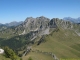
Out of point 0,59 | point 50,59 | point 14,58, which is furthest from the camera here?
point 50,59

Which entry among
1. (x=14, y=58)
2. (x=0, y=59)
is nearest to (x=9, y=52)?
(x=14, y=58)

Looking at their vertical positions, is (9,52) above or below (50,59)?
above

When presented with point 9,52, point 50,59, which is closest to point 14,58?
point 9,52

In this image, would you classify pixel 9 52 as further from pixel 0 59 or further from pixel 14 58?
pixel 0 59

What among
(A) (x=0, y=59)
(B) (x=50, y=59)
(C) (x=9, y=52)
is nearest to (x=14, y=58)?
(C) (x=9, y=52)

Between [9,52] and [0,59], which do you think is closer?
[0,59]

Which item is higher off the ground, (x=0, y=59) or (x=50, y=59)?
(x=0, y=59)

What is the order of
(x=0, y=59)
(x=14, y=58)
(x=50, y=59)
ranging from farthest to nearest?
(x=50, y=59), (x=14, y=58), (x=0, y=59)
